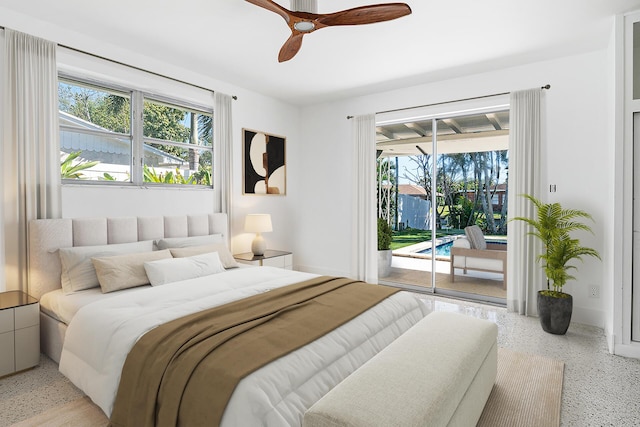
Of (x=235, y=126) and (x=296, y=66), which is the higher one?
(x=296, y=66)

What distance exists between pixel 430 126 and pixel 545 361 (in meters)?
3.22

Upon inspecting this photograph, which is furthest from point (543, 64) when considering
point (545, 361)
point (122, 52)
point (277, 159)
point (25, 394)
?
point (25, 394)

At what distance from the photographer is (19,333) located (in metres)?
2.65

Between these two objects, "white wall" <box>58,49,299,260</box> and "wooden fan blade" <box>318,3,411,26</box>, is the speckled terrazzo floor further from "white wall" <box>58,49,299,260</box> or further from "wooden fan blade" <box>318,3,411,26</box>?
Result: "wooden fan blade" <box>318,3,411,26</box>

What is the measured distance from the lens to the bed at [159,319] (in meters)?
1.59

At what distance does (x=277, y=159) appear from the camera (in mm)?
5586

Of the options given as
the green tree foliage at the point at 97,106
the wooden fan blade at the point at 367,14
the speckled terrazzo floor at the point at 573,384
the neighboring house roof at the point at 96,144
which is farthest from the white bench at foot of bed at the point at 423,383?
the green tree foliage at the point at 97,106

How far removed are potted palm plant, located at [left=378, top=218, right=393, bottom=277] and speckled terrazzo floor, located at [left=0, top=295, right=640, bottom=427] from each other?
218 centimetres

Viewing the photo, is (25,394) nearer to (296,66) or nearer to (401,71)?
(296,66)

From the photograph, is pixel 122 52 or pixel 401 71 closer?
pixel 122 52

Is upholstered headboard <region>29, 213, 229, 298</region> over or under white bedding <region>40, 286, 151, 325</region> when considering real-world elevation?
over

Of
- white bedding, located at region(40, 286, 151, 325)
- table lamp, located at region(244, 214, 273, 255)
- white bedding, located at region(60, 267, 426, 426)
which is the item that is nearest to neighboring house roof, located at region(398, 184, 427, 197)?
table lamp, located at region(244, 214, 273, 255)

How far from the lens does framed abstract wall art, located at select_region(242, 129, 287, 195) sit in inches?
200

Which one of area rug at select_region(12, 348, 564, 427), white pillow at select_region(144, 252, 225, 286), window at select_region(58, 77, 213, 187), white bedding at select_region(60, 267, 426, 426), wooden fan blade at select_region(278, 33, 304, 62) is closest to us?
white bedding at select_region(60, 267, 426, 426)
